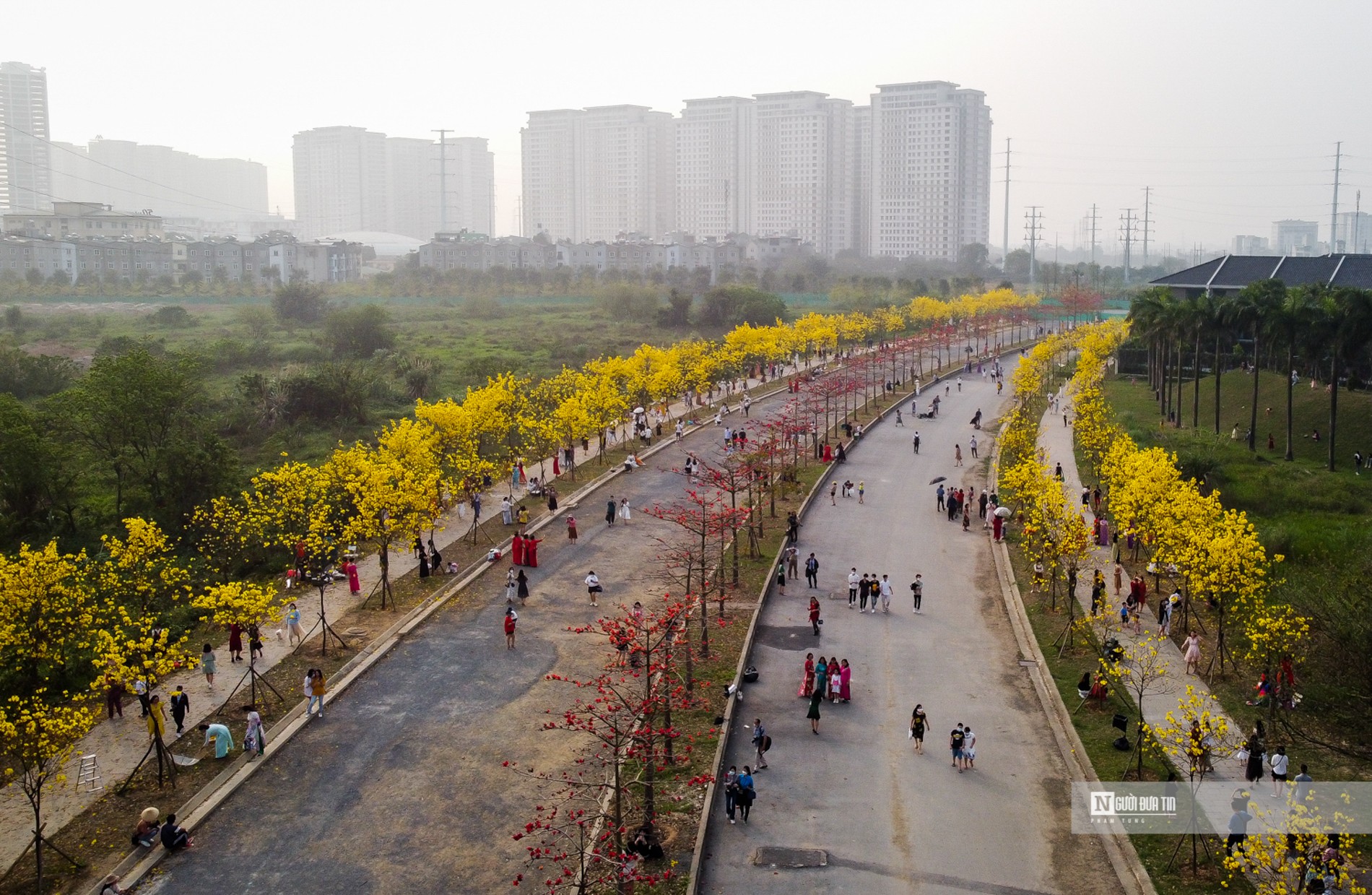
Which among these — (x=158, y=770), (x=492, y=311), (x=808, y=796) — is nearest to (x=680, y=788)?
(x=808, y=796)

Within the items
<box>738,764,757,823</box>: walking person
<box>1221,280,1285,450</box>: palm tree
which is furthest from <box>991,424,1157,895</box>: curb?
<box>1221,280,1285,450</box>: palm tree

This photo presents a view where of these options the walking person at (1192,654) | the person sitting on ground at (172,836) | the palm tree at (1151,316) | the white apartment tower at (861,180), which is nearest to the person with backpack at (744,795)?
the person sitting on ground at (172,836)

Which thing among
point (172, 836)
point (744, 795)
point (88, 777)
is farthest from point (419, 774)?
point (744, 795)

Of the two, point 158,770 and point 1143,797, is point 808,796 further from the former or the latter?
point 158,770

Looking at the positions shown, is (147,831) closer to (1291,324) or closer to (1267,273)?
(1291,324)

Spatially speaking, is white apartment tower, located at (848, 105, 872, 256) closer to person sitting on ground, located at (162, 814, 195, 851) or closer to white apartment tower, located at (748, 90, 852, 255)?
white apartment tower, located at (748, 90, 852, 255)

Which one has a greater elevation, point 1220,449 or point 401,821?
point 1220,449

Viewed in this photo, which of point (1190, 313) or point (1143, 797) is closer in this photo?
point (1143, 797)

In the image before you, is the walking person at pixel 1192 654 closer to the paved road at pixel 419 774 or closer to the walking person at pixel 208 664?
the paved road at pixel 419 774
